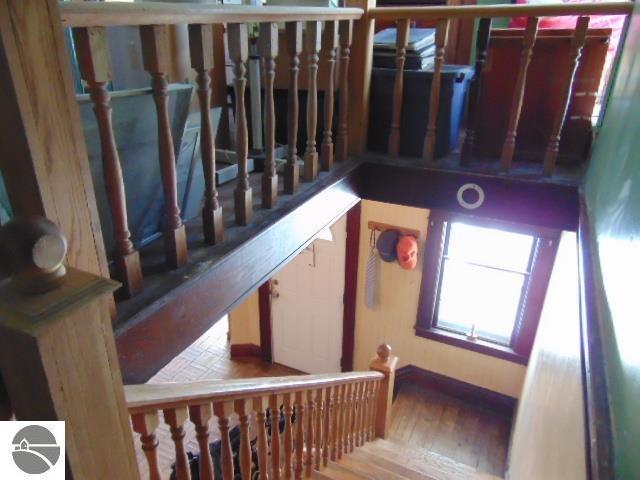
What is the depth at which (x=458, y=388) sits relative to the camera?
14.4ft

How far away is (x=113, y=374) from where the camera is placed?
2.35ft

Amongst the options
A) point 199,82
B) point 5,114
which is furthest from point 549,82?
point 5,114

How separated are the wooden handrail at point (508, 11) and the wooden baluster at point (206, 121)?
3.81 feet

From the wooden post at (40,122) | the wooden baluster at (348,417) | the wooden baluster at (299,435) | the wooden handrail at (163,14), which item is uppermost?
the wooden handrail at (163,14)

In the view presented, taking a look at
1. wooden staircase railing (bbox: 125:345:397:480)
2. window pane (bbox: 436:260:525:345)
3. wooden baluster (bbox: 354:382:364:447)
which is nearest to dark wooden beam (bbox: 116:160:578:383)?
wooden staircase railing (bbox: 125:345:397:480)

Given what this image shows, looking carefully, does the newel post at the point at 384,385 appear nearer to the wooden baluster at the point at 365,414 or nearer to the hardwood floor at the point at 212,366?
the wooden baluster at the point at 365,414

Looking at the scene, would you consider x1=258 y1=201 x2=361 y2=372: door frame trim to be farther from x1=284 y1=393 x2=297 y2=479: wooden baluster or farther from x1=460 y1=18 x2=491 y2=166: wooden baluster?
x1=284 y1=393 x2=297 y2=479: wooden baluster

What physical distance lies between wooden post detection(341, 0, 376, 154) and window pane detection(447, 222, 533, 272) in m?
1.85

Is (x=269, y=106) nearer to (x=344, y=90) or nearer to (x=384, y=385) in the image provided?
(x=344, y=90)

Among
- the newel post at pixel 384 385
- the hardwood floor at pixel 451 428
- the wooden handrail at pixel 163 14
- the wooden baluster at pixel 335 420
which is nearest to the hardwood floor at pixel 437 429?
the hardwood floor at pixel 451 428

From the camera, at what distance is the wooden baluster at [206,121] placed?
49.7 inches

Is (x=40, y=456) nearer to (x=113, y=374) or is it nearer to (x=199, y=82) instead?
(x=113, y=374)

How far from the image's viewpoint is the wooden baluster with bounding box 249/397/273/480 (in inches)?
67.1

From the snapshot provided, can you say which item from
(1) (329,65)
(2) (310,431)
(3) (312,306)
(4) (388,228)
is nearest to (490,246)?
(4) (388,228)
